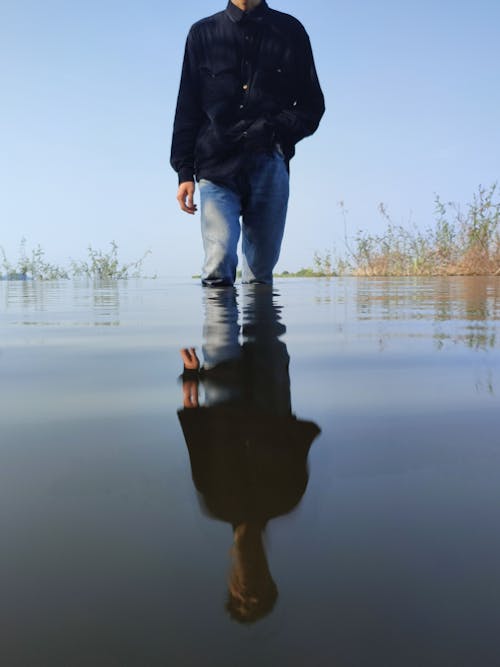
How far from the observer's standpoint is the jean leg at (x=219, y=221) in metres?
3.79

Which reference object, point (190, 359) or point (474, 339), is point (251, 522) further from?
point (474, 339)

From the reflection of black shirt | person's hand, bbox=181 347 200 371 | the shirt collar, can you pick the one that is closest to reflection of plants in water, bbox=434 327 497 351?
person's hand, bbox=181 347 200 371

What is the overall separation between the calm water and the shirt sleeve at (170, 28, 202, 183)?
10.0ft

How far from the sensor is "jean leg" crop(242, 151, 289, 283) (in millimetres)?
3859

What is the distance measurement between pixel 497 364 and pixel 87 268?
1300 centimetres

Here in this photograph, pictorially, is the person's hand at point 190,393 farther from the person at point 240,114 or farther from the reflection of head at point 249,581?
the person at point 240,114

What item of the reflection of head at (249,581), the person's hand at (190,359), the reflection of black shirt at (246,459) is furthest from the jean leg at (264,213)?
the reflection of head at (249,581)

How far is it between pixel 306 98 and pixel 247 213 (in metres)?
0.80

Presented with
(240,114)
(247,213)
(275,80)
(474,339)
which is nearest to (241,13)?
(275,80)

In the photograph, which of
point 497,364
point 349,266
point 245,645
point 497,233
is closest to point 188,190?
point 497,364

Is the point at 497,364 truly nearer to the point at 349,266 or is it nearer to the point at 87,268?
the point at 349,266

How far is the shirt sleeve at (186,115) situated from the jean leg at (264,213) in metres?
0.42

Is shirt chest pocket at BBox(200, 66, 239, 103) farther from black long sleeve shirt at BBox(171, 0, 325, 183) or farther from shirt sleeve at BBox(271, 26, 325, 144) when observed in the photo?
shirt sleeve at BBox(271, 26, 325, 144)

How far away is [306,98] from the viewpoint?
3922 mm
